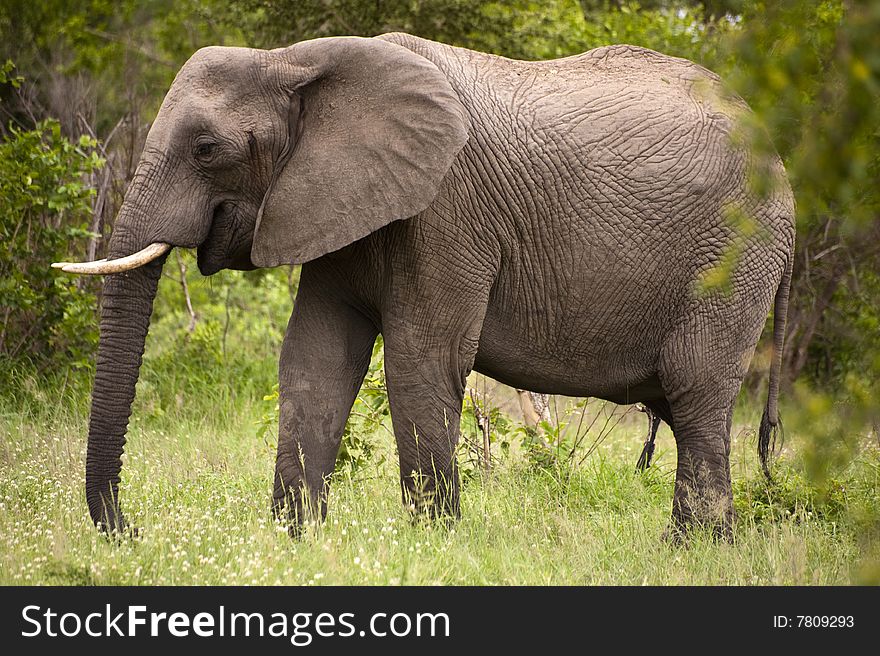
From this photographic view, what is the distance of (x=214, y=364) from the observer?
30.5 feet

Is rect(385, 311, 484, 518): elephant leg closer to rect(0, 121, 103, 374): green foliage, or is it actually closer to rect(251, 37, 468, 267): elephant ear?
rect(251, 37, 468, 267): elephant ear

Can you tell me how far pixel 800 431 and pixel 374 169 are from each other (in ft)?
8.89

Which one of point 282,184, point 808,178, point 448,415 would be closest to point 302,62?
point 282,184

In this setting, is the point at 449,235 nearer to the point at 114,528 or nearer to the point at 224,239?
the point at 224,239

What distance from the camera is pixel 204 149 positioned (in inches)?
194

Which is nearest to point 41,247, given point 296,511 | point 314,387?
point 314,387

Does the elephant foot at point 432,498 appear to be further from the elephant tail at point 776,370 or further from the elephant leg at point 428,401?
the elephant tail at point 776,370

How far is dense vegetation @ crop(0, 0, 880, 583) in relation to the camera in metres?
2.99

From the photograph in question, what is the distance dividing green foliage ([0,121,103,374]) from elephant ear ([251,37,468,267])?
132 inches

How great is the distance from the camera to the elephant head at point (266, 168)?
4930 millimetres

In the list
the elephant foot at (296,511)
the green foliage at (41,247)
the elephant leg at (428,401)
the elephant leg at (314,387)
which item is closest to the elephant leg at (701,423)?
the elephant leg at (428,401)

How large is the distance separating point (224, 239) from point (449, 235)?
95cm

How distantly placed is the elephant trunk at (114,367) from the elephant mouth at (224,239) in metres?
0.21

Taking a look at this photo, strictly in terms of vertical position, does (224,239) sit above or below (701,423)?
above
